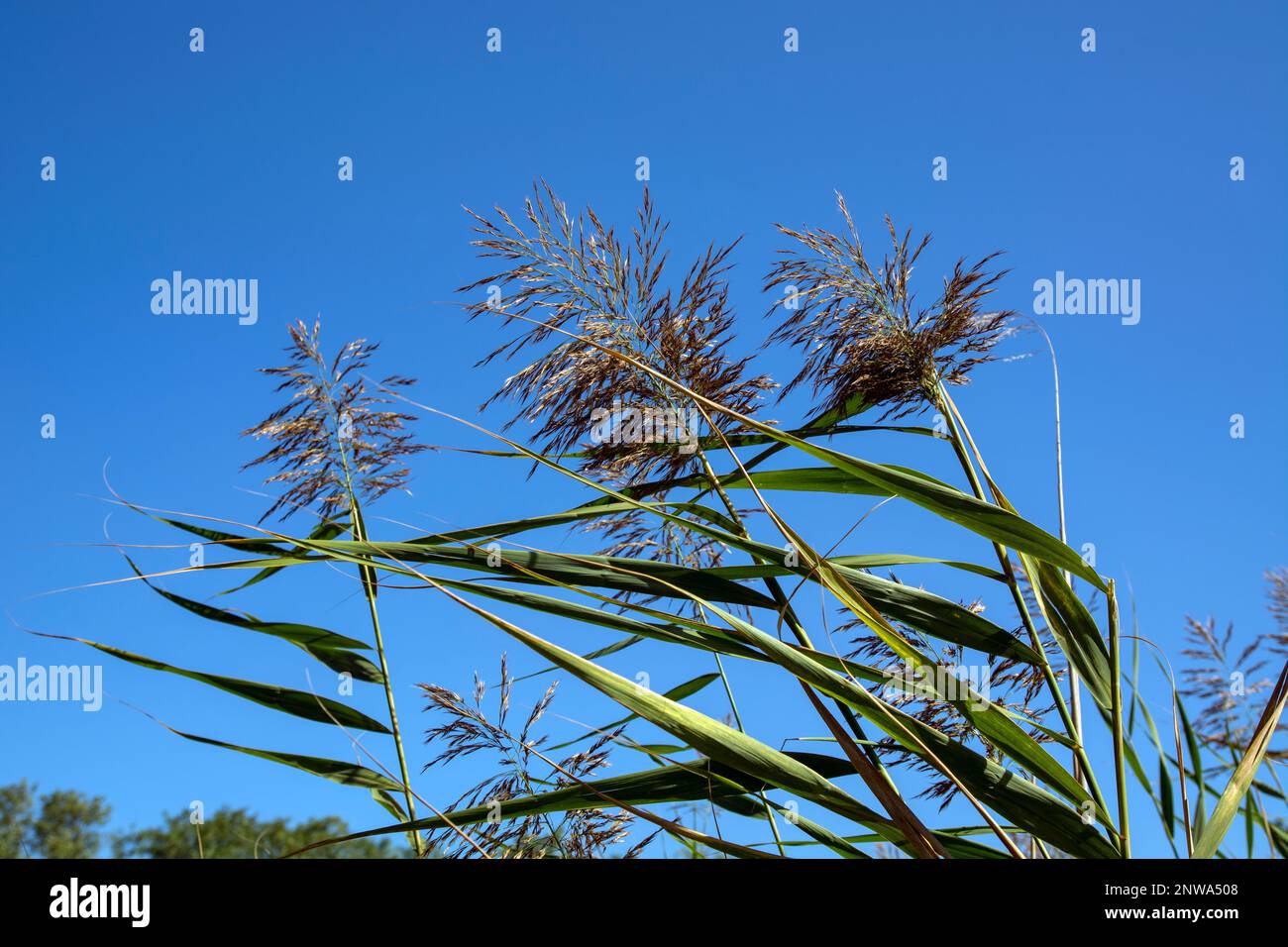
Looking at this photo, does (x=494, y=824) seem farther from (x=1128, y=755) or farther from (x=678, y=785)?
(x=1128, y=755)

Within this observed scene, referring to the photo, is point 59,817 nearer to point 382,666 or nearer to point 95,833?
point 95,833

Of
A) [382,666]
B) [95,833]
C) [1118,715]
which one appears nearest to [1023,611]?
[1118,715]

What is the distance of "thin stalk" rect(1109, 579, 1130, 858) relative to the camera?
935 mm

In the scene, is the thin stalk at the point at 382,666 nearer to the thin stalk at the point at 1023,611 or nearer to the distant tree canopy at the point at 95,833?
the thin stalk at the point at 1023,611

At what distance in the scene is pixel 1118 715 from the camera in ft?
3.27

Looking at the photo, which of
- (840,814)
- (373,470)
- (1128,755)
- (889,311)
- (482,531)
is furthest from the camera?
(373,470)

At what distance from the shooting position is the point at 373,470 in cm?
202

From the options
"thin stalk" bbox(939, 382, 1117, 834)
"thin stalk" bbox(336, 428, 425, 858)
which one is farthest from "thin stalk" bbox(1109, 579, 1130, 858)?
"thin stalk" bbox(336, 428, 425, 858)

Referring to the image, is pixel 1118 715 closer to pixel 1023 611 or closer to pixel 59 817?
pixel 1023 611

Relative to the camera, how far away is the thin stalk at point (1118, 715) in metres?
0.93

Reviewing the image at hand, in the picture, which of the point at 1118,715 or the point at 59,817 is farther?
the point at 59,817

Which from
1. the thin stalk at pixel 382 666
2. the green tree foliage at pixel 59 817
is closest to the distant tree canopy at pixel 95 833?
the green tree foliage at pixel 59 817
